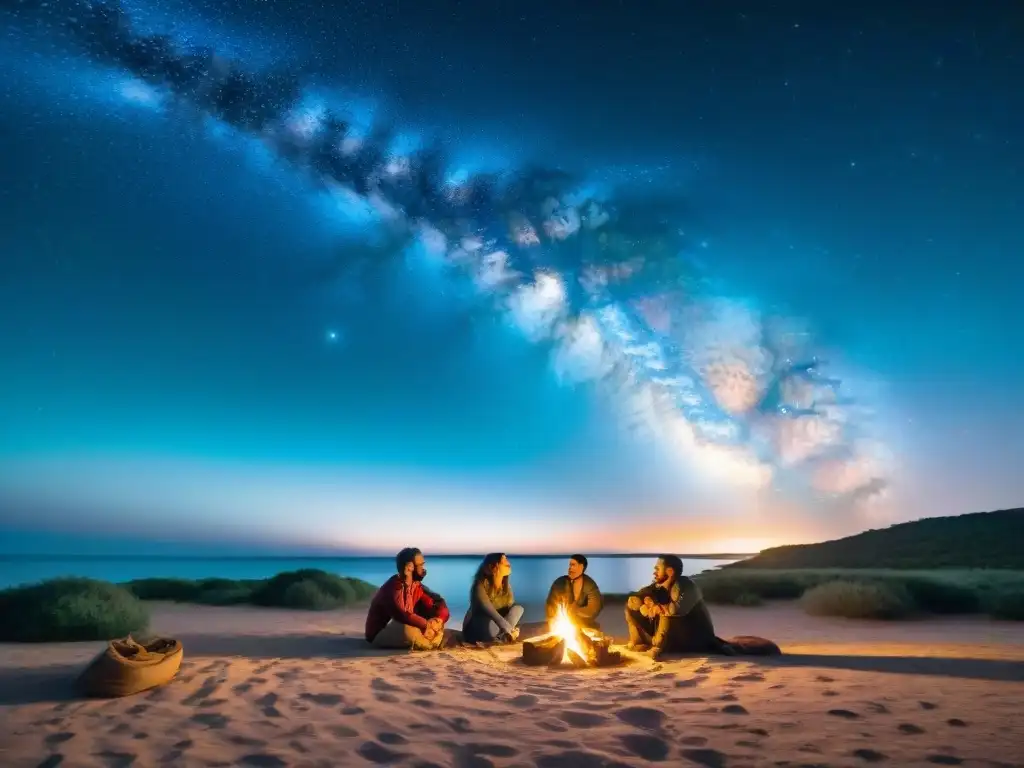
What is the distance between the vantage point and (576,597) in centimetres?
1045

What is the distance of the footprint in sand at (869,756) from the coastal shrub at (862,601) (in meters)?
12.7

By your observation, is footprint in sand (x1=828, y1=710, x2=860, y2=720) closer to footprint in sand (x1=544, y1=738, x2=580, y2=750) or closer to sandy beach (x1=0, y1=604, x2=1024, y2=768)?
sandy beach (x1=0, y1=604, x2=1024, y2=768)

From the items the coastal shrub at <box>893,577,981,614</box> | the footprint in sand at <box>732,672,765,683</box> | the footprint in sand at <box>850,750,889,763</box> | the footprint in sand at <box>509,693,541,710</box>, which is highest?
the coastal shrub at <box>893,577,981,614</box>

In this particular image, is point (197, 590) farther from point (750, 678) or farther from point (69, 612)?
point (750, 678)

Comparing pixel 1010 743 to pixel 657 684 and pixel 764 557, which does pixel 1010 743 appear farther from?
pixel 764 557

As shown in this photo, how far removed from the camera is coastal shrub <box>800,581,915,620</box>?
621 inches

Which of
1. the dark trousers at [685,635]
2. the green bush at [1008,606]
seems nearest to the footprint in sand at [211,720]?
the dark trousers at [685,635]

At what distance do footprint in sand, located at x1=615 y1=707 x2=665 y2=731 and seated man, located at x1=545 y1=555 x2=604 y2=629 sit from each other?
14.1ft

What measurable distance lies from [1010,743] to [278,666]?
7.53m

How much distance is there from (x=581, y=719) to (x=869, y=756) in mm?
2236

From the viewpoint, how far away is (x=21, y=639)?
1072 centimetres

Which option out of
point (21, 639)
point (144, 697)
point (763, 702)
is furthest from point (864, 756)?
point (21, 639)

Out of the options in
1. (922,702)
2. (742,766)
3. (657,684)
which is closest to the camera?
(742,766)

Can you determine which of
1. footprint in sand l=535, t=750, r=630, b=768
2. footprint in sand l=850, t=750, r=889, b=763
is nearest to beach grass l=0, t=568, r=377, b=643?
footprint in sand l=535, t=750, r=630, b=768
